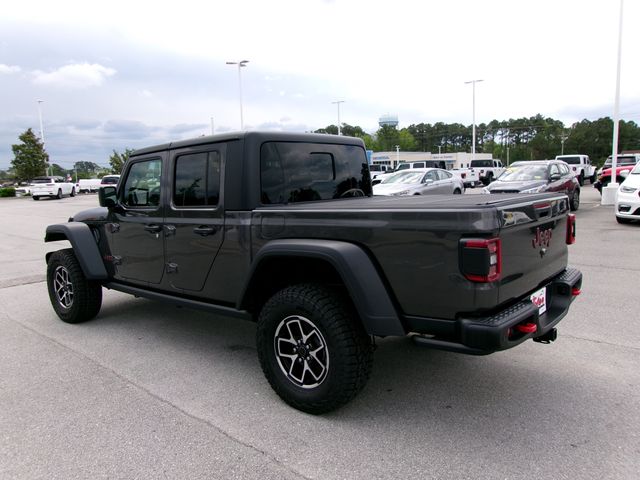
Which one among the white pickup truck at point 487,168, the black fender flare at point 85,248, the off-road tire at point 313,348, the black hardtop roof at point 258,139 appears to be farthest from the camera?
the white pickup truck at point 487,168

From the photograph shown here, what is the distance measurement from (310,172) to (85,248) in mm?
2551

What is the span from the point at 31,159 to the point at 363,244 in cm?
4985

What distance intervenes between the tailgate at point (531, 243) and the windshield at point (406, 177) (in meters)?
13.2

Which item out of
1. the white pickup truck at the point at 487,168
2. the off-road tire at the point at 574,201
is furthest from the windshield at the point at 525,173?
the white pickup truck at the point at 487,168

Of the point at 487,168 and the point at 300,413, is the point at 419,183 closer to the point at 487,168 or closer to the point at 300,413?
the point at 300,413

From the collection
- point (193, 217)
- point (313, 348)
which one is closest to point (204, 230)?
point (193, 217)

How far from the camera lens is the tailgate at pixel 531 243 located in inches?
102

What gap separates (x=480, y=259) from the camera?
238 cm

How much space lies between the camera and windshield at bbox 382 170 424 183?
1648 centimetres

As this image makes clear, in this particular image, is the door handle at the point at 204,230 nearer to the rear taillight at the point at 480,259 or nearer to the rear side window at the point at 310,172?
the rear side window at the point at 310,172

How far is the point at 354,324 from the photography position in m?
2.92

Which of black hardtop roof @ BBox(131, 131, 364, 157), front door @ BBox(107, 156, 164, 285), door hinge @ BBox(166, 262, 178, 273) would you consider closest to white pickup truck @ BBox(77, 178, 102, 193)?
front door @ BBox(107, 156, 164, 285)

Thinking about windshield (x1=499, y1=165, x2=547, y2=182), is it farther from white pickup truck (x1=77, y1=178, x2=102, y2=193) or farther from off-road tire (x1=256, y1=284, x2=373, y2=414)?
white pickup truck (x1=77, y1=178, x2=102, y2=193)

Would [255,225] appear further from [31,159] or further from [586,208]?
[31,159]
